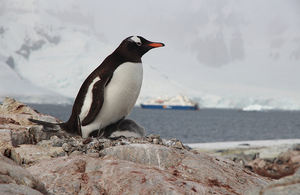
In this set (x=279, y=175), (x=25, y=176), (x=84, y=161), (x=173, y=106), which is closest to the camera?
(x=25, y=176)

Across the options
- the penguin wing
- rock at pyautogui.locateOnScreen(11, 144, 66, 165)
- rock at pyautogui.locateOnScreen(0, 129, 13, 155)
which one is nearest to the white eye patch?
the penguin wing

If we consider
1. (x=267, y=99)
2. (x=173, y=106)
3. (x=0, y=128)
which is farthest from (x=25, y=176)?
(x=267, y=99)

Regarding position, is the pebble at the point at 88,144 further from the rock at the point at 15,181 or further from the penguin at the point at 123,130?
the rock at the point at 15,181

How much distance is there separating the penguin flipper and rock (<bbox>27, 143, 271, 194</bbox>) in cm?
105

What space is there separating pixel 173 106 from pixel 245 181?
106655mm

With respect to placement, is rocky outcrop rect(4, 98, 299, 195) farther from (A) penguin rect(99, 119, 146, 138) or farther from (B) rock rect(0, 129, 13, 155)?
(A) penguin rect(99, 119, 146, 138)

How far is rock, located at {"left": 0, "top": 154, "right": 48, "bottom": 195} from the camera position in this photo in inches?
86.6

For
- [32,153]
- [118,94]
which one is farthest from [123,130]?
[32,153]

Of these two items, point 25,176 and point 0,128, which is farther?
point 0,128

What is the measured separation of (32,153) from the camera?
3887 millimetres

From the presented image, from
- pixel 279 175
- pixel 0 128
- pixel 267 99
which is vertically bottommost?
pixel 279 175

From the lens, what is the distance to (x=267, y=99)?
426ft

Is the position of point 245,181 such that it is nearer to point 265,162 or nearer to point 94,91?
point 94,91

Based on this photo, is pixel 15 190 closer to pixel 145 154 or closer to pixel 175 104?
pixel 145 154
